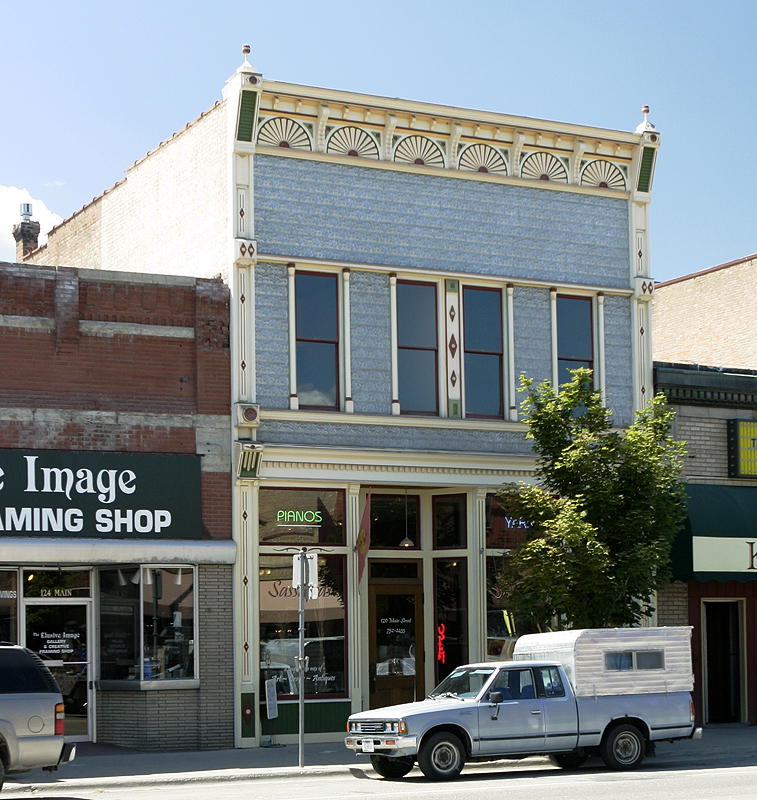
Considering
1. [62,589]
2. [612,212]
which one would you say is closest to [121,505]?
[62,589]

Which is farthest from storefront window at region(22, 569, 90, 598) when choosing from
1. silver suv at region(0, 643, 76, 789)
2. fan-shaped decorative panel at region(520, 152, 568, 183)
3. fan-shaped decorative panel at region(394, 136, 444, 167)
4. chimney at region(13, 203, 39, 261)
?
chimney at region(13, 203, 39, 261)

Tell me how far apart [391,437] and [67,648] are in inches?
258

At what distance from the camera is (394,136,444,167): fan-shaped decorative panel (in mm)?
22906

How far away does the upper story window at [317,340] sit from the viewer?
21.8m

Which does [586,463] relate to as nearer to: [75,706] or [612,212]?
[612,212]

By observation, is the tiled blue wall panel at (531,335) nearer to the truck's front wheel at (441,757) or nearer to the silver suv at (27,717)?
the truck's front wheel at (441,757)

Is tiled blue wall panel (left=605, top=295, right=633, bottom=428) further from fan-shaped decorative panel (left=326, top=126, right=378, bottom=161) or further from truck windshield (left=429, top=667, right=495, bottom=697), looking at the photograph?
truck windshield (left=429, top=667, right=495, bottom=697)

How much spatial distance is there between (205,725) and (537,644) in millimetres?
5563

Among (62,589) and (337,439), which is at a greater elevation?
(337,439)

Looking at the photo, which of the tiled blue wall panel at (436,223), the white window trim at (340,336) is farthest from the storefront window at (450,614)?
the tiled blue wall panel at (436,223)

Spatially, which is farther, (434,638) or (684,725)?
(434,638)

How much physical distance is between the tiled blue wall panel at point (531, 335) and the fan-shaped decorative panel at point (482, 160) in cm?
232

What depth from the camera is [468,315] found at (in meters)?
23.1

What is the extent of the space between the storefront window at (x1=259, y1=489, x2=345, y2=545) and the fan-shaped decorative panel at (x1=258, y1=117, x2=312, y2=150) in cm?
608
